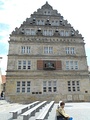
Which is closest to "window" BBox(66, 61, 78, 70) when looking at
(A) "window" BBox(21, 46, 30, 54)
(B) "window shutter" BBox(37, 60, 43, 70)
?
(B) "window shutter" BBox(37, 60, 43, 70)

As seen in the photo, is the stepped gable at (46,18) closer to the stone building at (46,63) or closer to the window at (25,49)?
the stone building at (46,63)

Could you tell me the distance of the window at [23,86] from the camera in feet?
83.6

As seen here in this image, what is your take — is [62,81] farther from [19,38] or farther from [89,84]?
[19,38]

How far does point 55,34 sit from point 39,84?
9738 millimetres

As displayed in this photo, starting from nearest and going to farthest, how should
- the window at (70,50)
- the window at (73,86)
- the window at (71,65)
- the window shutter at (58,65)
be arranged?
the window at (73,86)
the window shutter at (58,65)
the window at (71,65)
the window at (70,50)

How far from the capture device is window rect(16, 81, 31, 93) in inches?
1003

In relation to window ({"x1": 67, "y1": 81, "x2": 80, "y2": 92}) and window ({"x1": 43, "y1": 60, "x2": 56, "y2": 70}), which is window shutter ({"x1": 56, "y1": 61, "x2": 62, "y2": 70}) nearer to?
window ({"x1": 43, "y1": 60, "x2": 56, "y2": 70})

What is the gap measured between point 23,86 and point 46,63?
18.1 ft

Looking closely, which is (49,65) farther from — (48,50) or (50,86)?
(50,86)

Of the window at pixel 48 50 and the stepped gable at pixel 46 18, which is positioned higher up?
the stepped gable at pixel 46 18

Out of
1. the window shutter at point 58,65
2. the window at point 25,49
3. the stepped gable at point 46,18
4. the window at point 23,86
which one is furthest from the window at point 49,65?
the stepped gable at point 46,18

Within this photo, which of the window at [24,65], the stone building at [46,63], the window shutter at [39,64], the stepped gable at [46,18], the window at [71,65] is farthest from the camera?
the stepped gable at [46,18]

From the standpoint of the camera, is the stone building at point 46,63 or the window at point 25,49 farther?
the window at point 25,49

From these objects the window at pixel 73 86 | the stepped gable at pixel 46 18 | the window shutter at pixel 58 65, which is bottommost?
the window at pixel 73 86
